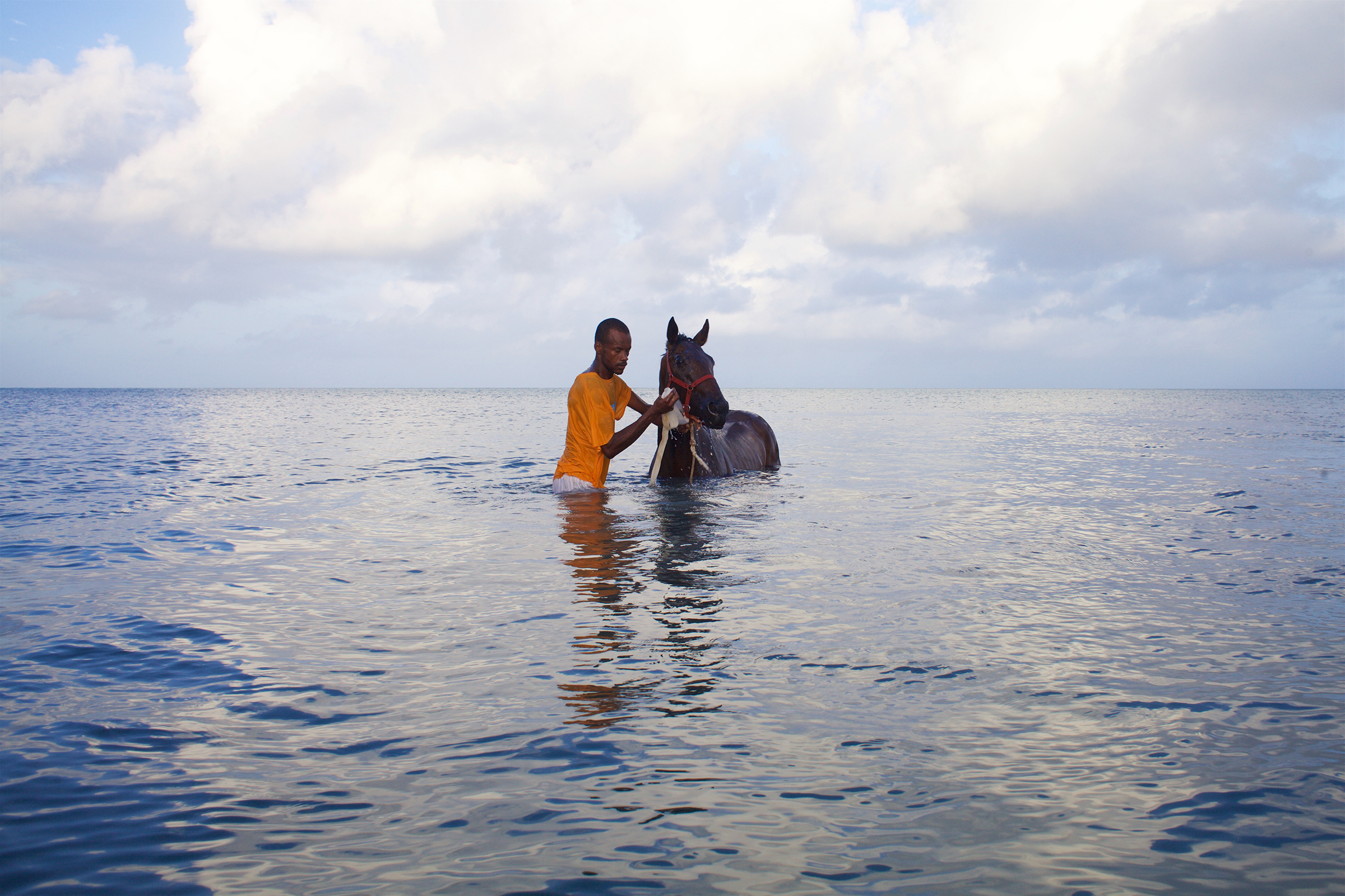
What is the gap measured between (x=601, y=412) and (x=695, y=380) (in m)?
1.38

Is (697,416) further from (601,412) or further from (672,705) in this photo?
(672,705)

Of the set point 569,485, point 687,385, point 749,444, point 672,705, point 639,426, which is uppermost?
point 687,385

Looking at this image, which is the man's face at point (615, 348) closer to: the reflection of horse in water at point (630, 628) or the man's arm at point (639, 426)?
the man's arm at point (639, 426)

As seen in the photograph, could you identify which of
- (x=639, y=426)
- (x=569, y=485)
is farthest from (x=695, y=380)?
(x=569, y=485)

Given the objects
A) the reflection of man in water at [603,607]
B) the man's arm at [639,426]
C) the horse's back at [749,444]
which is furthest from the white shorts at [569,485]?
the horse's back at [749,444]

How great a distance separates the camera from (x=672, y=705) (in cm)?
365

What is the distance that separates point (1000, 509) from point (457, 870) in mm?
→ 9378

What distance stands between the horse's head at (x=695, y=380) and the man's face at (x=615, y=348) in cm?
110

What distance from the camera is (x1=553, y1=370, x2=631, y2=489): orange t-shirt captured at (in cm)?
977

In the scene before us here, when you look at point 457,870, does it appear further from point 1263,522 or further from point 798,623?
point 1263,522

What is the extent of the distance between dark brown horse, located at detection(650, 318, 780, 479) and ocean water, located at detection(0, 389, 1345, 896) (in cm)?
190

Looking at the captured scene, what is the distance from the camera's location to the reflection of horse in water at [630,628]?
12.2 feet

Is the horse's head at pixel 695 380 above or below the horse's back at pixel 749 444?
above

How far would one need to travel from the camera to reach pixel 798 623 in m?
5.06
